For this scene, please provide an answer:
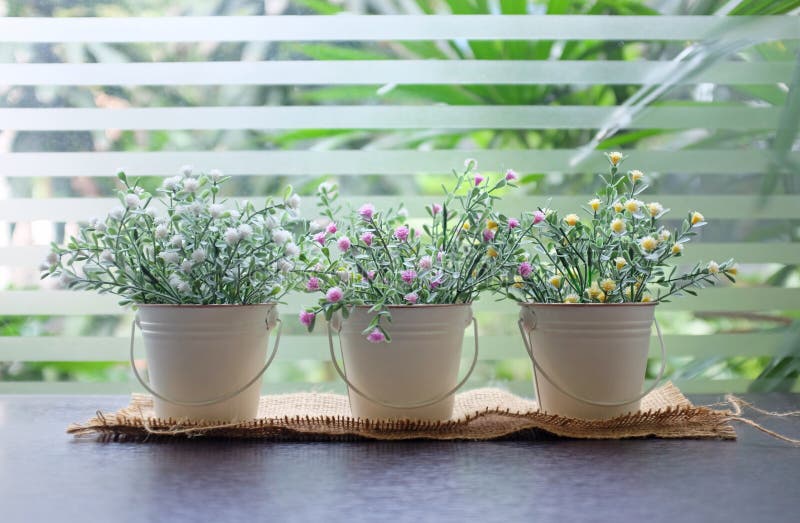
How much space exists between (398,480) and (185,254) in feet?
1.17

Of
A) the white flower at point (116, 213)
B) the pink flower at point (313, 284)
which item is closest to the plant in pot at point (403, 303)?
the pink flower at point (313, 284)

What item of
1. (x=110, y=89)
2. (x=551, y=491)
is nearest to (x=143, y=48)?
(x=110, y=89)

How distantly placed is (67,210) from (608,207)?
3.28 feet

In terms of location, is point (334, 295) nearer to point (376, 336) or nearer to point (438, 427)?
point (376, 336)

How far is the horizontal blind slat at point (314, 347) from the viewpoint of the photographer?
1.49 metres

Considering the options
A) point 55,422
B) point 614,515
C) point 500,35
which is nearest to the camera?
point 614,515

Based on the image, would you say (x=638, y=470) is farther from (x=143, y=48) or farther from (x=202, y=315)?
(x=143, y=48)

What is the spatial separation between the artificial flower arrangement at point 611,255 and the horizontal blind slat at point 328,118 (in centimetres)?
52

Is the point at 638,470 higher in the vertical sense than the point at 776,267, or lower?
lower

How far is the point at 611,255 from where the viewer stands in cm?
94

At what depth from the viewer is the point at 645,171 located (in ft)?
4.94

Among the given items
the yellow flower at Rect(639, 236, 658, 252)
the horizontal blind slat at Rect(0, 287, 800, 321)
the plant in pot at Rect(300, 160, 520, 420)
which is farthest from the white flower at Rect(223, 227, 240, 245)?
the horizontal blind slat at Rect(0, 287, 800, 321)

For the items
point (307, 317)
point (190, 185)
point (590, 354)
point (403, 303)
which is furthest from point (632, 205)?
point (190, 185)

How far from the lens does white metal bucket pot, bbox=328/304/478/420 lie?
0.88 meters
